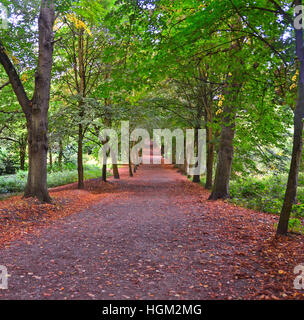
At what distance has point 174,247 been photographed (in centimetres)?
535

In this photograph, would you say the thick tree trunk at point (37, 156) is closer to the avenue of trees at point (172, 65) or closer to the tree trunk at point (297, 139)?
the avenue of trees at point (172, 65)

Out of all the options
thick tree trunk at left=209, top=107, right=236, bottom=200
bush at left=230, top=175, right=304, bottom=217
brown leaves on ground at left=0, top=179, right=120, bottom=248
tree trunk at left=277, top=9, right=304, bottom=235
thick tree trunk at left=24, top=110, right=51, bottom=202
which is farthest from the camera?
thick tree trunk at left=209, top=107, right=236, bottom=200

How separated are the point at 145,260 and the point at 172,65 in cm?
493

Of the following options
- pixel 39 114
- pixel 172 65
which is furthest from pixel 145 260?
pixel 39 114

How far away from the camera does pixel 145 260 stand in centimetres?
467

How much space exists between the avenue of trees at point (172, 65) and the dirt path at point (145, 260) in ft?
4.51

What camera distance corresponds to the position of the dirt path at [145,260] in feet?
11.6

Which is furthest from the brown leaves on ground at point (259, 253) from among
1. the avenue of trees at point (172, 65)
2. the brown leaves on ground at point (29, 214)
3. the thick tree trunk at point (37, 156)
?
the thick tree trunk at point (37, 156)

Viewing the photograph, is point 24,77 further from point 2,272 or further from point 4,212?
point 2,272

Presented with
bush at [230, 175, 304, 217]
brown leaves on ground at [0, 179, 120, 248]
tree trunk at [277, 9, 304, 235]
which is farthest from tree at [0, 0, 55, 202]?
tree trunk at [277, 9, 304, 235]

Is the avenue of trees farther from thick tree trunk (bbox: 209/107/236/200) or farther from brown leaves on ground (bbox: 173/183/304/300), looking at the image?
brown leaves on ground (bbox: 173/183/304/300)

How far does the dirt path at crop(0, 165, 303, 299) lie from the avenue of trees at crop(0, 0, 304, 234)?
138 centimetres

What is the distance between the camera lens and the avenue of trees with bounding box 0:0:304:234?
18.6ft

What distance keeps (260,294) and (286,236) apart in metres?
2.29
